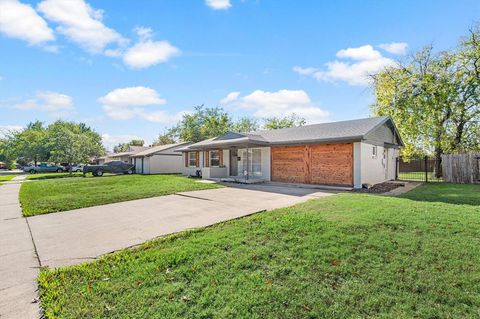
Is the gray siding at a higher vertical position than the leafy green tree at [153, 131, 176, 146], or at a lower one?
lower

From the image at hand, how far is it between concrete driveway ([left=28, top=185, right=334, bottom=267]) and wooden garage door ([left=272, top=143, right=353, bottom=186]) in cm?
552

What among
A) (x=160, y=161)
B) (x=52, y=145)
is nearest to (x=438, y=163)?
(x=160, y=161)

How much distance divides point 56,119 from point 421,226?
2399 inches

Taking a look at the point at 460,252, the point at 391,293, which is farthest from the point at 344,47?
the point at 391,293

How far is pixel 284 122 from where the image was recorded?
4125 cm

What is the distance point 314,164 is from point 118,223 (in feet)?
34.0

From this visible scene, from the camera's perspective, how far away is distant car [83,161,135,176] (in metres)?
25.5

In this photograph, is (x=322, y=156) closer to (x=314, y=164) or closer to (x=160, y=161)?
(x=314, y=164)

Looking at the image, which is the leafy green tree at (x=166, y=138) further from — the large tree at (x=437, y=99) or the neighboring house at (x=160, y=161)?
the large tree at (x=437, y=99)

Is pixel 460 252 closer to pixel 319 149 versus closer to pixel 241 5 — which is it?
pixel 319 149

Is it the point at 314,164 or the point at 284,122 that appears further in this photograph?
the point at 284,122

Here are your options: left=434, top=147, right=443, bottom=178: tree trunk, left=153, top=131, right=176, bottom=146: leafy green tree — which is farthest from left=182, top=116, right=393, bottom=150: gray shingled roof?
left=153, top=131, right=176, bottom=146: leafy green tree

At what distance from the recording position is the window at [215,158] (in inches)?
796

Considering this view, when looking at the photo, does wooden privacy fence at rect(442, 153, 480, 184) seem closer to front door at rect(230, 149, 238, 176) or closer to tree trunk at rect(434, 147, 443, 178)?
tree trunk at rect(434, 147, 443, 178)
